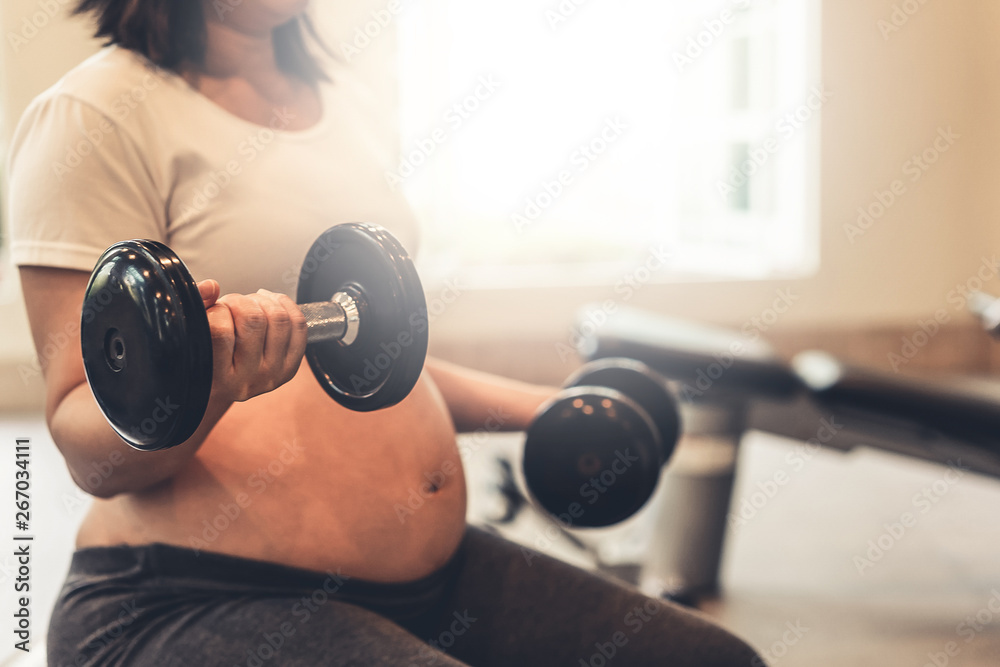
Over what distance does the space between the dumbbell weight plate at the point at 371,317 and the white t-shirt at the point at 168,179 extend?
0.27 feet

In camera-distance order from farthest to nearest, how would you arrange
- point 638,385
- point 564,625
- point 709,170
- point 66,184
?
point 709,170, point 638,385, point 564,625, point 66,184

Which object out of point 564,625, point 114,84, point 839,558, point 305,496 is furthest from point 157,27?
point 839,558

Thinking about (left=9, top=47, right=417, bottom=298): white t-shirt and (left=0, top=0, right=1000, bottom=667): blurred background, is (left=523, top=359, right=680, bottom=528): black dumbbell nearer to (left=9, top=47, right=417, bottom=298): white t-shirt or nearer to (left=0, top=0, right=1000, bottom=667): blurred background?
(left=9, top=47, right=417, bottom=298): white t-shirt

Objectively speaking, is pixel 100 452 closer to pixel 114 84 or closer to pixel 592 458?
pixel 114 84

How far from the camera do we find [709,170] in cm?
393

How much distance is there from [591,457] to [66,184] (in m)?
0.57

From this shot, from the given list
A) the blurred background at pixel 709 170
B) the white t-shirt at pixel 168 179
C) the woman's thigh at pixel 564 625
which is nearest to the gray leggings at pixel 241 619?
the woman's thigh at pixel 564 625

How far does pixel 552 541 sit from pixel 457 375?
1227mm

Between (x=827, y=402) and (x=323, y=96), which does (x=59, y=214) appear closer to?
(x=323, y=96)

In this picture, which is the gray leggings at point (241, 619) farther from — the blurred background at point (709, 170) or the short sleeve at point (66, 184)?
the blurred background at point (709, 170)

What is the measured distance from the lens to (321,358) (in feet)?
2.09

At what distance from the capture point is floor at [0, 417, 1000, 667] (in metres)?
1.59

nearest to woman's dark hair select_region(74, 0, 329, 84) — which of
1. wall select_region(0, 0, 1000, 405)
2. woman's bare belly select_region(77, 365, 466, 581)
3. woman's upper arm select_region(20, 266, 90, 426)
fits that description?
woman's upper arm select_region(20, 266, 90, 426)

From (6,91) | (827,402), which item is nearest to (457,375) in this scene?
(6,91)
